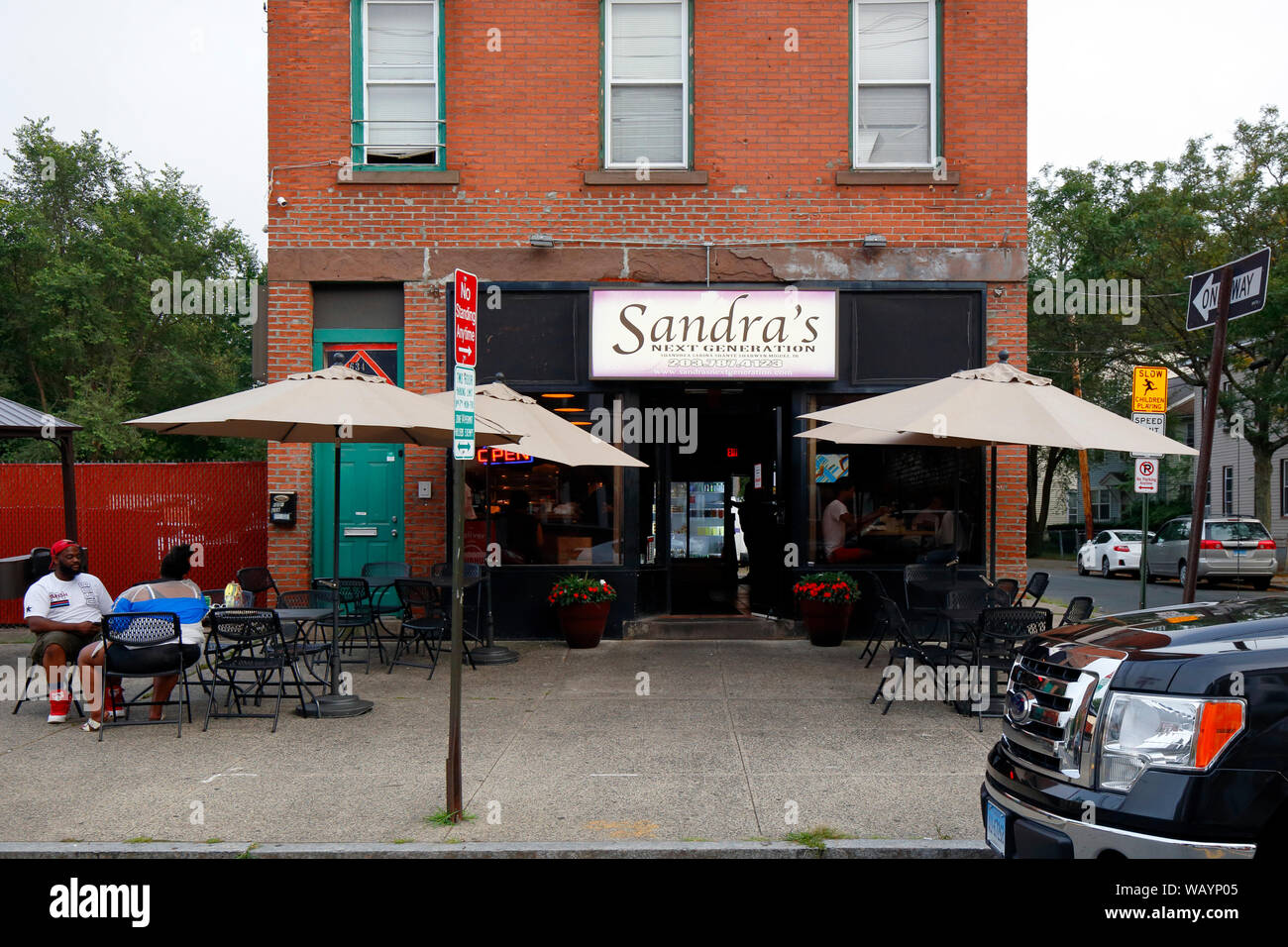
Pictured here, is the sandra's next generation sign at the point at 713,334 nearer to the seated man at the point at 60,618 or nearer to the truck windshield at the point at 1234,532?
the seated man at the point at 60,618

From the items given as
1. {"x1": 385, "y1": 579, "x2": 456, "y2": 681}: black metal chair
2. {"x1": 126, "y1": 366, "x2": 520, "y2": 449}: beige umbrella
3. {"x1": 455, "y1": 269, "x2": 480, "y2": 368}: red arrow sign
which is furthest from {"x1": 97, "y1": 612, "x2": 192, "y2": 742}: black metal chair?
{"x1": 455, "y1": 269, "x2": 480, "y2": 368}: red arrow sign

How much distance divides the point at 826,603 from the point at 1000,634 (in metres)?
3.05

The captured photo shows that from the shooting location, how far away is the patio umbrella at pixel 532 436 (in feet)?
29.7

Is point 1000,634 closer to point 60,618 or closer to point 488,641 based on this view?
point 488,641

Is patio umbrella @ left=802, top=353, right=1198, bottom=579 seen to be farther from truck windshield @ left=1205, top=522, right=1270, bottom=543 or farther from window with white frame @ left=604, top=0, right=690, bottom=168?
truck windshield @ left=1205, top=522, right=1270, bottom=543

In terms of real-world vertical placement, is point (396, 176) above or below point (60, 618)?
above

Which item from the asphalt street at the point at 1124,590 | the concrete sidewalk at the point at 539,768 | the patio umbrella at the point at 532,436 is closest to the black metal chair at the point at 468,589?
the patio umbrella at the point at 532,436

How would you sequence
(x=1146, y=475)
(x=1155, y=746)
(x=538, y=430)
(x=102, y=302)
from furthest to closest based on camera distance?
1. (x=102, y=302)
2. (x=1146, y=475)
3. (x=538, y=430)
4. (x=1155, y=746)

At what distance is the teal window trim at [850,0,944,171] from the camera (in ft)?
38.0

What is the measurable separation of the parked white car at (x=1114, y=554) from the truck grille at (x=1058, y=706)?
Answer: 2564 centimetres

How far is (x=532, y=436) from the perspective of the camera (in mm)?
9180

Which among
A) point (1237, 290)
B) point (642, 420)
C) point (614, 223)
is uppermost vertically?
point (614, 223)

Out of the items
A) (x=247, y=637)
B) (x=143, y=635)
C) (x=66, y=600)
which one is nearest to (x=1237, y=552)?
(x=247, y=637)

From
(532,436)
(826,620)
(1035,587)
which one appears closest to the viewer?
(532,436)
